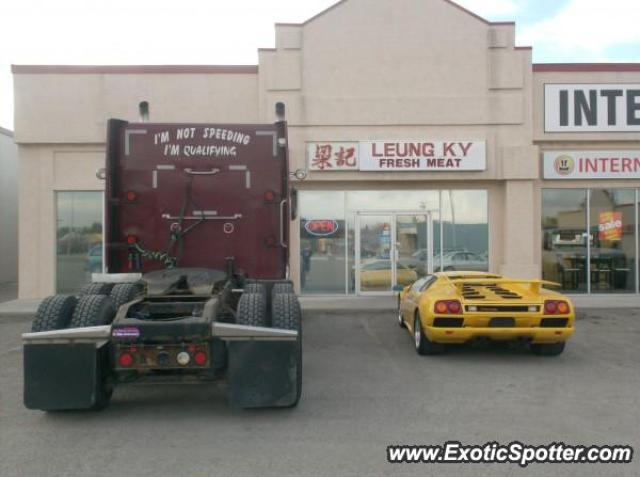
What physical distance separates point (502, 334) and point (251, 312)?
11.5 ft

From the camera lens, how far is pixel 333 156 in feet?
46.4

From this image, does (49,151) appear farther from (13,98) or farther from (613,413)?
(613,413)

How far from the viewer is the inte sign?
1444 centimetres

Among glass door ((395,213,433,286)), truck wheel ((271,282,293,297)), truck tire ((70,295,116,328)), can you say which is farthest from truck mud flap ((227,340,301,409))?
glass door ((395,213,433,286))

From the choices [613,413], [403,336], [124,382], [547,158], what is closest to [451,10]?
[547,158]

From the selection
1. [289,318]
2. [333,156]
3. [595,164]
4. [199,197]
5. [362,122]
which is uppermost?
[362,122]

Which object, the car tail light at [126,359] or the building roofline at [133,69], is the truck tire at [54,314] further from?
the building roofline at [133,69]

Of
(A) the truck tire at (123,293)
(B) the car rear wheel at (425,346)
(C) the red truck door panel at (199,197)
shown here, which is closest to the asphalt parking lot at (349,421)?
(B) the car rear wheel at (425,346)

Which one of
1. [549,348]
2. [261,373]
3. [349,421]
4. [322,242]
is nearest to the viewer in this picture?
[261,373]

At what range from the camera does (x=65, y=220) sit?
14.5m

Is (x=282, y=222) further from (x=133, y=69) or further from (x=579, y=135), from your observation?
(x=579, y=135)

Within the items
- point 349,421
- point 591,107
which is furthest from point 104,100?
point 591,107

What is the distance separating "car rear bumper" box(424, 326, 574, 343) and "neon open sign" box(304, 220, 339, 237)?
7.55 meters

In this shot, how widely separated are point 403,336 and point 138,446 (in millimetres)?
5764
